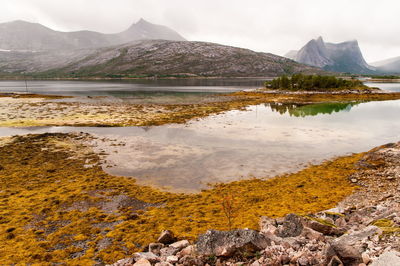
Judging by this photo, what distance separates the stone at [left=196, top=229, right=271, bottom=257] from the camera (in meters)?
10.5

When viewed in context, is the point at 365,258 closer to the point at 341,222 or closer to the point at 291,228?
the point at 291,228

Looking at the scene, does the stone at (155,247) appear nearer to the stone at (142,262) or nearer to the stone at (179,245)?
the stone at (179,245)

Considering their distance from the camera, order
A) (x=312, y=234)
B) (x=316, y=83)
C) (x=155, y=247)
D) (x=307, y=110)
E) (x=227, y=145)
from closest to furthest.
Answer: (x=312, y=234), (x=155, y=247), (x=227, y=145), (x=307, y=110), (x=316, y=83)

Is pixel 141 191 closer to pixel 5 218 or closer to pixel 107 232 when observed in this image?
pixel 107 232

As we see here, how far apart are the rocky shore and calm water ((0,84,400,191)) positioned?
9144mm

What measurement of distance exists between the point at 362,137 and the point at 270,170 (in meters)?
23.2

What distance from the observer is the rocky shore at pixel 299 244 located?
28.0 feet

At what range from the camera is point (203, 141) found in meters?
35.6

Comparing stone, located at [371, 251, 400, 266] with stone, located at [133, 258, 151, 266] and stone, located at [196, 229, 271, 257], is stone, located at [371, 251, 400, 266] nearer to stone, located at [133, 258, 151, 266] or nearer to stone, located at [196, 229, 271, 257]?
stone, located at [196, 229, 271, 257]

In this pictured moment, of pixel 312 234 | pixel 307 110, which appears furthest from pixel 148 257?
pixel 307 110

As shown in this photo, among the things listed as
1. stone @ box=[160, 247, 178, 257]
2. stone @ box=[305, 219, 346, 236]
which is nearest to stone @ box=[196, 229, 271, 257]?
stone @ box=[160, 247, 178, 257]

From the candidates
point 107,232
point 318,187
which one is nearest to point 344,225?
point 318,187

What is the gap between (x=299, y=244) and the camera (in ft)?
35.4

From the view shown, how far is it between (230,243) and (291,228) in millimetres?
3962
